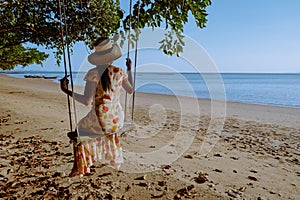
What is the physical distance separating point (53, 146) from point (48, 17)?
283cm

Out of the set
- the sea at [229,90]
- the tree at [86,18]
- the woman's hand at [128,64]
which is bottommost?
the sea at [229,90]

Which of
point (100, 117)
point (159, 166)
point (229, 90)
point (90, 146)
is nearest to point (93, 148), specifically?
point (90, 146)

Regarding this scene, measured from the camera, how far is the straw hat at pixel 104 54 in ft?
9.01

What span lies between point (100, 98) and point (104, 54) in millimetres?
505

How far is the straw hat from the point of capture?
2746 mm

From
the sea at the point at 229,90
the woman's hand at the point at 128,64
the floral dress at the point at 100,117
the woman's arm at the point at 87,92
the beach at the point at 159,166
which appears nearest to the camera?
the woman's arm at the point at 87,92

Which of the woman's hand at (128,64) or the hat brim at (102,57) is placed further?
the woman's hand at (128,64)

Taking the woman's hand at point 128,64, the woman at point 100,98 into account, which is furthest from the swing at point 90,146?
the woman's hand at point 128,64

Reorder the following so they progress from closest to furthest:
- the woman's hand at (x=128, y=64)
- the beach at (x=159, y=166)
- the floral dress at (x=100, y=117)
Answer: the floral dress at (x=100, y=117) → the woman's hand at (x=128, y=64) → the beach at (x=159, y=166)

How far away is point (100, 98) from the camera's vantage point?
2.84 meters

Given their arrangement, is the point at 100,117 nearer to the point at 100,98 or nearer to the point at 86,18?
the point at 100,98

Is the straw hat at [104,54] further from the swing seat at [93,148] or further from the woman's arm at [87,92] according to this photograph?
the swing seat at [93,148]

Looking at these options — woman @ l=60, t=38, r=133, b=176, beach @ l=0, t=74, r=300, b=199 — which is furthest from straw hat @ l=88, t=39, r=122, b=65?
beach @ l=0, t=74, r=300, b=199

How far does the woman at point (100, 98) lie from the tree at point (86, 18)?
0.44 meters
